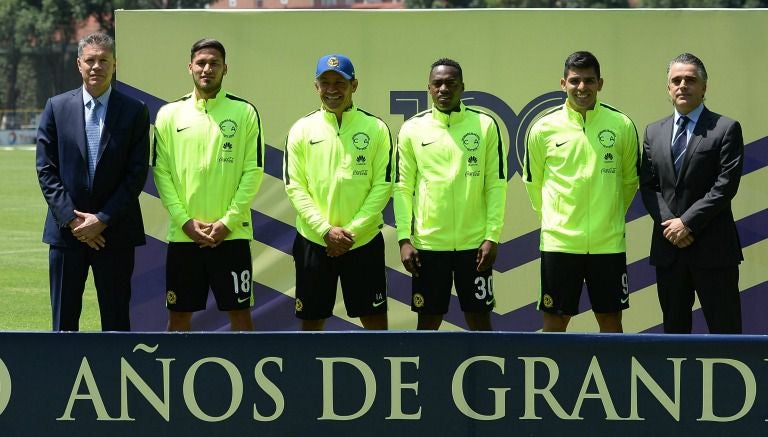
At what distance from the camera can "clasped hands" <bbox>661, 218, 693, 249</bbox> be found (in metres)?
5.59

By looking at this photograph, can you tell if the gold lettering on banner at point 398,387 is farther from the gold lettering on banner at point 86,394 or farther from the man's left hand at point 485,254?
the man's left hand at point 485,254

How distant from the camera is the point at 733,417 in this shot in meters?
4.30

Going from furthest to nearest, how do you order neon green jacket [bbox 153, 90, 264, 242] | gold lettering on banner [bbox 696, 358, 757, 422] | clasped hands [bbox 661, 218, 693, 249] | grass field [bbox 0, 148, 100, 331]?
grass field [bbox 0, 148, 100, 331]
neon green jacket [bbox 153, 90, 264, 242]
clasped hands [bbox 661, 218, 693, 249]
gold lettering on banner [bbox 696, 358, 757, 422]

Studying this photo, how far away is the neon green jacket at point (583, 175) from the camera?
585 cm

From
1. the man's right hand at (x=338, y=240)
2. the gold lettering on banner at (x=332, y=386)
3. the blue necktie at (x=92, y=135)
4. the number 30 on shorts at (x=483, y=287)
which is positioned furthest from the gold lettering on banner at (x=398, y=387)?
the blue necktie at (x=92, y=135)

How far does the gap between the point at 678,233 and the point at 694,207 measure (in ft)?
0.51

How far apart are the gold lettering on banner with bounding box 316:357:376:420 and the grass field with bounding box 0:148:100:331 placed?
13.0 feet

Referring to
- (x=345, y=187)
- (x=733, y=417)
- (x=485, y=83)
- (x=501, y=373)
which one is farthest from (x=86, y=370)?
(x=485, y=83)

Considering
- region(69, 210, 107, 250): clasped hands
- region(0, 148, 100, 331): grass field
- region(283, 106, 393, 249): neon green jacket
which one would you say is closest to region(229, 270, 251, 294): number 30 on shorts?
region(283, 106, 393, 249): neon green jacket

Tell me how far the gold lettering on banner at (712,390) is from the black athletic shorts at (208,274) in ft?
8.75

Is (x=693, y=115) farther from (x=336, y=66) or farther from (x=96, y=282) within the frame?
(x=96, y=282)

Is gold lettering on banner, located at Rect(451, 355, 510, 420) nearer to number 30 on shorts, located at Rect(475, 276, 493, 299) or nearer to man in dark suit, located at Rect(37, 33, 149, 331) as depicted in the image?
number 30 on shorts, located at Rect(475, 276, 493, 299)

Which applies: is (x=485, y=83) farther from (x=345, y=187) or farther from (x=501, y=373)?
(x=501, y=373)

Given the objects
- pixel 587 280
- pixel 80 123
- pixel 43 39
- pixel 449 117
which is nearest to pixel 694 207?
pixel 587 280
